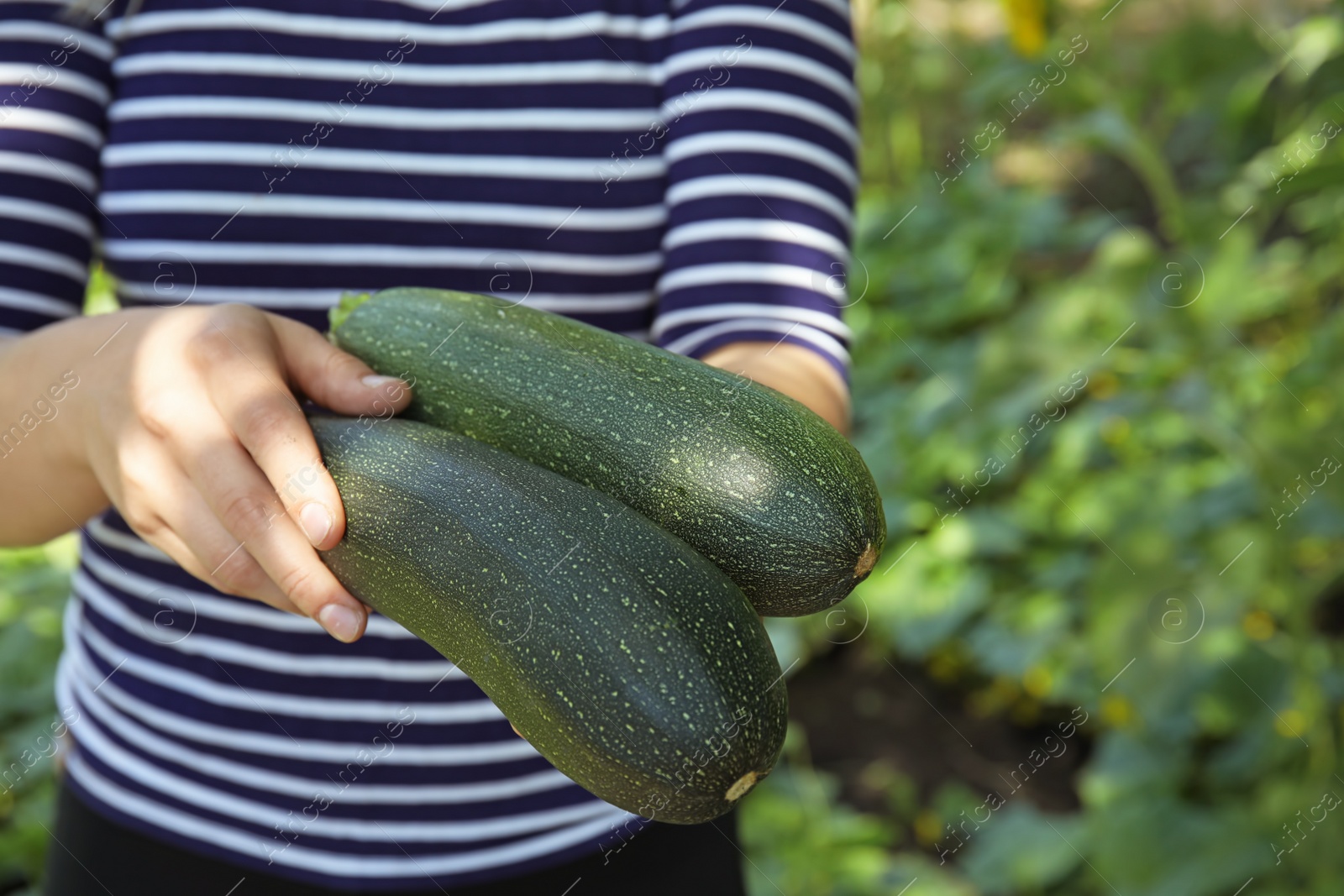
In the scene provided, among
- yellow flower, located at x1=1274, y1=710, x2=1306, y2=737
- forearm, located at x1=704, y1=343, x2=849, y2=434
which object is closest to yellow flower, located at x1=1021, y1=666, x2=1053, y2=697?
yellow flower, located at x1=1274, y1=710, x2=1306, y2=737

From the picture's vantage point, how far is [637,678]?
2.17 feet

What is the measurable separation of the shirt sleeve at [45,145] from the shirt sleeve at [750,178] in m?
0.51

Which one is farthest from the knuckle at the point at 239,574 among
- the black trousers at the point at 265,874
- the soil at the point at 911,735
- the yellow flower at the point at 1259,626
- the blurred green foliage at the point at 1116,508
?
the yellow flower at the point at 1259,626

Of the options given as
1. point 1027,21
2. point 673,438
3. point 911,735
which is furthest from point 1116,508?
point 673,438

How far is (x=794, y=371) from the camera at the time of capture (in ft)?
2.97

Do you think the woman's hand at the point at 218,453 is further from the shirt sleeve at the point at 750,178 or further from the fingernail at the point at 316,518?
the shirt sleeve at the point at 750,178

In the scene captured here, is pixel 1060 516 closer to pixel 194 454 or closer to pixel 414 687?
pixel 414 687

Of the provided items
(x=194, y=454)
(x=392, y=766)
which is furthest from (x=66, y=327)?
(x=392, y=766)

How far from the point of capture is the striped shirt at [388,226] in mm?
936

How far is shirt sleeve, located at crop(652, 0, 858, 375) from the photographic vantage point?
3.12ft

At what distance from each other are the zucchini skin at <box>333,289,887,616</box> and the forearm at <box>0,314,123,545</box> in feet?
0.75

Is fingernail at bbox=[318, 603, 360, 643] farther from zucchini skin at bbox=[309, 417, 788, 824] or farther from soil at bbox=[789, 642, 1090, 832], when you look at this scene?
soil at bbox=[789, 642, 1090, 832]

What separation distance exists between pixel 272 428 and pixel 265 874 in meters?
0.47

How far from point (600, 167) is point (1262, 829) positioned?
135 cm
